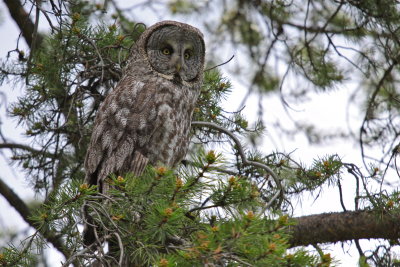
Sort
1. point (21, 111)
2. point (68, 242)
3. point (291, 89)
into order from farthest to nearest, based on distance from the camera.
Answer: point (291, 89) < point (21, 111) < point (68, 242)

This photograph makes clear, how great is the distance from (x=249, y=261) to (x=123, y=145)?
4.55ft

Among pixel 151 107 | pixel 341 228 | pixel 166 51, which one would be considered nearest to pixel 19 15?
pixel 166 51

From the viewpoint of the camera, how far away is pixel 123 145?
2949 millimetres

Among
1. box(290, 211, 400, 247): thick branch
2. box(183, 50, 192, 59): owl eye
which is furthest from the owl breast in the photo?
box(290, 211, 400, 247): thick branch

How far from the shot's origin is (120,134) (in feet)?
9.78

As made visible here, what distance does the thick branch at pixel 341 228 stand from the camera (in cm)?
295

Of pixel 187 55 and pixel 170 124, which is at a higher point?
pixel 187 55

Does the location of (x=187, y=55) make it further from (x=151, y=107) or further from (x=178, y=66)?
(x=151, y=107)

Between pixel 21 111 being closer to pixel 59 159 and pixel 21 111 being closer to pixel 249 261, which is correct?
pixel 59 159

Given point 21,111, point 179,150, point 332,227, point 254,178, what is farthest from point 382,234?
point 21,111

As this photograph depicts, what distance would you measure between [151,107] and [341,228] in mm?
1259

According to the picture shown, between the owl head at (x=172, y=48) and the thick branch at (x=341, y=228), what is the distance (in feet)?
3.61

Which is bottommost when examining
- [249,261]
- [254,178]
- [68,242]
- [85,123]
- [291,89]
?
[249,261]

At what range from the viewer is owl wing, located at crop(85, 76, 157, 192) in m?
2.92
